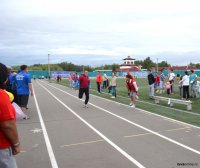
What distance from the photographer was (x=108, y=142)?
7758 millimetres

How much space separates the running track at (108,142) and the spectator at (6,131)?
2468 mm

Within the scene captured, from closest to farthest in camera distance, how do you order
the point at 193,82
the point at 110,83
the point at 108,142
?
the point at 108,142 < the point at 193,82 < the point at 110,83

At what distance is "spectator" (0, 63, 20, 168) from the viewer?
3.41m

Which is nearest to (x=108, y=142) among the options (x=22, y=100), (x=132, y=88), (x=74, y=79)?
(x=22, y=100)

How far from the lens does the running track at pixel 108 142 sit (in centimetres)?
611

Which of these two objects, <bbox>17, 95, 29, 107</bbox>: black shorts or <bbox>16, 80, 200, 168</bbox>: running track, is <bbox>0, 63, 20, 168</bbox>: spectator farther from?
<bbox>17, 95, 29, 107</bbox>: black shorts

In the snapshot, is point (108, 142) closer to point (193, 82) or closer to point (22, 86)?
point (22, 86)

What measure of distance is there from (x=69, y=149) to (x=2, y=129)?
384 centimetres

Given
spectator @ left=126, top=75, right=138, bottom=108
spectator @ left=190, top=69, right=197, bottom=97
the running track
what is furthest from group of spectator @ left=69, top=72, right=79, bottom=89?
the running track

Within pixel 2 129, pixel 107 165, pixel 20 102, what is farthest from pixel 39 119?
pixel 2 129

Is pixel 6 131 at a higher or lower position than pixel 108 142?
higher

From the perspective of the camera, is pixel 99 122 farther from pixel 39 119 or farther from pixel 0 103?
pixel 0 103

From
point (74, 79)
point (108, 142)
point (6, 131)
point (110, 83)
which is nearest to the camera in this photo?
point (6, 131)

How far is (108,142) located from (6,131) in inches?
181
